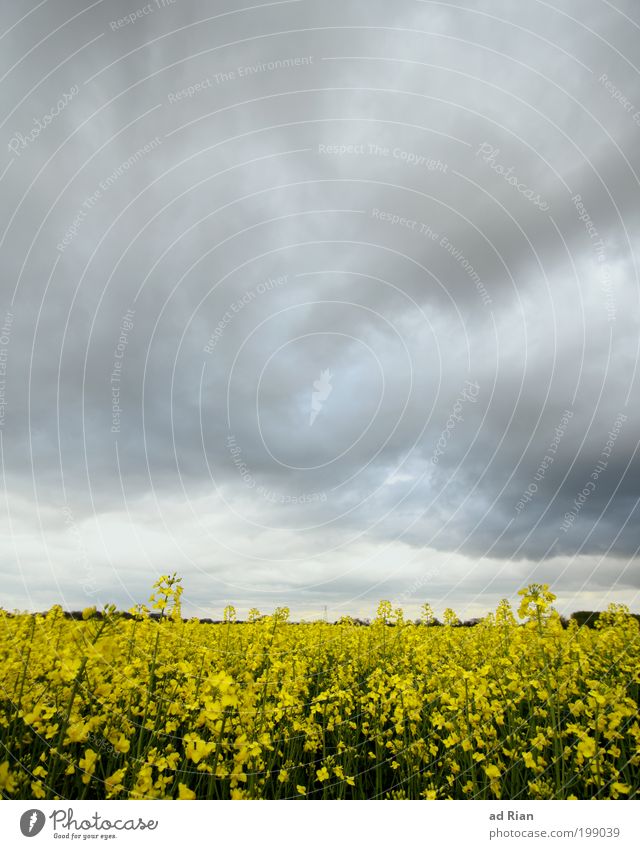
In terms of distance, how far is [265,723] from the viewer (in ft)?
18.9

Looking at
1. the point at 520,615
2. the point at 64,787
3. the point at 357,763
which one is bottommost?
the point at 357,763

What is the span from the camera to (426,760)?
6.64m

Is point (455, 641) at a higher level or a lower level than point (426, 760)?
higher

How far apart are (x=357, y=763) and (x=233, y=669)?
104 inches

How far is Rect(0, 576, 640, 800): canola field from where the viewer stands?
442 centimetres

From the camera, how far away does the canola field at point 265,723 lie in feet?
14.5

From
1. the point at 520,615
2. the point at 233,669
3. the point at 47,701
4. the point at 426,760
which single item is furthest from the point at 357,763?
the point at 47,701
